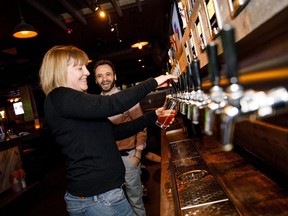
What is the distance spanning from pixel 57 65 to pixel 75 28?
21.2 feet

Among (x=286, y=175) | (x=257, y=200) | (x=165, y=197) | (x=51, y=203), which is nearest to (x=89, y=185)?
(x=165, y=197)

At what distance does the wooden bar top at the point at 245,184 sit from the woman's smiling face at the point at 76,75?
0.99 m

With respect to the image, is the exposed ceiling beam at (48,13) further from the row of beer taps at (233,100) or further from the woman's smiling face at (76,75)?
the row of beer taps at (233,100)

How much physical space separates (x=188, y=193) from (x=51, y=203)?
4054 millimetres

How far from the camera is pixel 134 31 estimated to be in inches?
367

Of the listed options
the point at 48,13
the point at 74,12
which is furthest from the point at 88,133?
the point at 48,13

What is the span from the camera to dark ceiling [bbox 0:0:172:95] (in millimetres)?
5598

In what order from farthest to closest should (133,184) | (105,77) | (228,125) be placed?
(105,77) → (133,184) → (228,125)

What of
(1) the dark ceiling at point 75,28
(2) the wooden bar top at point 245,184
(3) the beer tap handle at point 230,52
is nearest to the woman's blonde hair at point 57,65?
(2) the wooden bar top at point 245,184

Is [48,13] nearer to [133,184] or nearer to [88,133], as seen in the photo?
[133,184]

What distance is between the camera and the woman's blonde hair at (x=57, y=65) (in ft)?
5.53

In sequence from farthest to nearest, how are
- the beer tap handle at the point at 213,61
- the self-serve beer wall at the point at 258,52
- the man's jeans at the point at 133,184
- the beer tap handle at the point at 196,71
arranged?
1. the man's jeans at the point at 133,184
2. the beer tap handle at the point at 196,71
3. the self-serve beer wall at the point at 258,52
4. the beer tap handle at the point at 213,61

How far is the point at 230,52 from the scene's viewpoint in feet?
2.22

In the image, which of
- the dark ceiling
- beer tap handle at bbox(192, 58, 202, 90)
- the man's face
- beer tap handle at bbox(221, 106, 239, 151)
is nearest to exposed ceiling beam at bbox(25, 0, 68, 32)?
the dark ceiling
